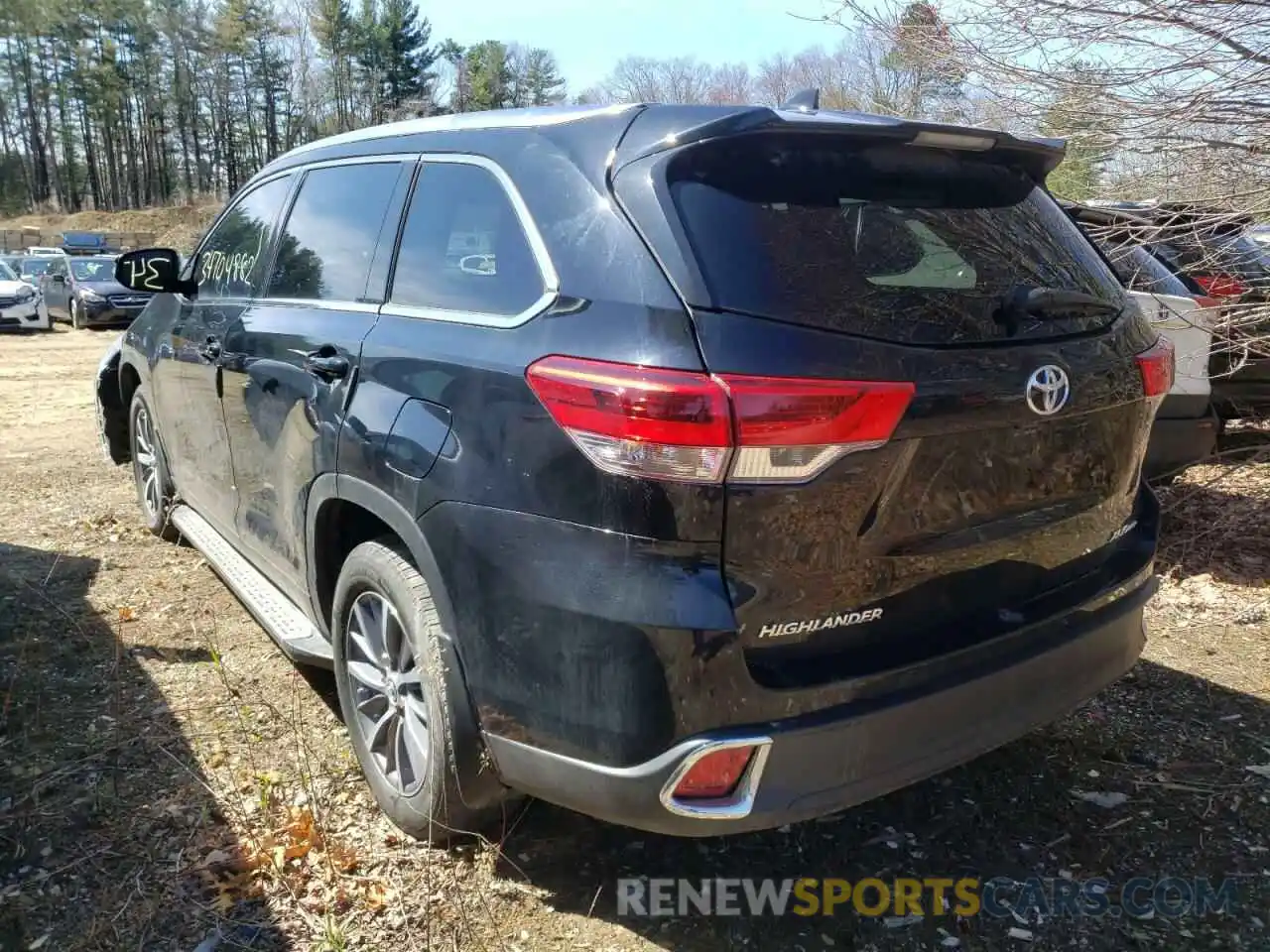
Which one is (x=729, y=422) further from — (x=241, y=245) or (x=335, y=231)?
(x=241, y=245)

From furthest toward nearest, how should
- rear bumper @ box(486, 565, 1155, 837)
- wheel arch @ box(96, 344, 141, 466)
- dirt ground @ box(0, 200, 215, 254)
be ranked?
dirt ground @ box(0, 200, 215, 254) < wheel arch @ box(96, 344, 141, 466) < rear bumper @ box(486, 565, 1155, 837)

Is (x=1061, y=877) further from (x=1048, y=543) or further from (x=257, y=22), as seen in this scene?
(x=257, y=22)

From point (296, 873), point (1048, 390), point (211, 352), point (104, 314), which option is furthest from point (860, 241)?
point (104, 314)

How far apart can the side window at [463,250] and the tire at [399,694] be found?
0.71 metres

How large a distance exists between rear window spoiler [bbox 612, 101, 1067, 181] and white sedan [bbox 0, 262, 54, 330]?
1978cm

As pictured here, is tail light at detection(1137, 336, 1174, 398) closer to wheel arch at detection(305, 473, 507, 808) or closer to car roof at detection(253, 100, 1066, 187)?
car roof at detection(253, 100, 1066, 187)

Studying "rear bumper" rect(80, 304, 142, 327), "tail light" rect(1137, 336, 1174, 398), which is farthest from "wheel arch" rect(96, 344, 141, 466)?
"rear bumper" rect(80, 304, 142, 327)

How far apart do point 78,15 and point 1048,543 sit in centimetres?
7218

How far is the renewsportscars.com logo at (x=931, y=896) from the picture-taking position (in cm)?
252

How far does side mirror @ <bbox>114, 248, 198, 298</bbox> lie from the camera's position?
428 cm

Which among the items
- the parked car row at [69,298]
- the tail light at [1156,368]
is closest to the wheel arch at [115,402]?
the tail light at [1156,368]

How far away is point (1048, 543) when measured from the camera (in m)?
2.44

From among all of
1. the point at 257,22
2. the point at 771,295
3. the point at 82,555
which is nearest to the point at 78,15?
the point at 257,22

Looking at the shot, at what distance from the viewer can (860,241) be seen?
220 cm
